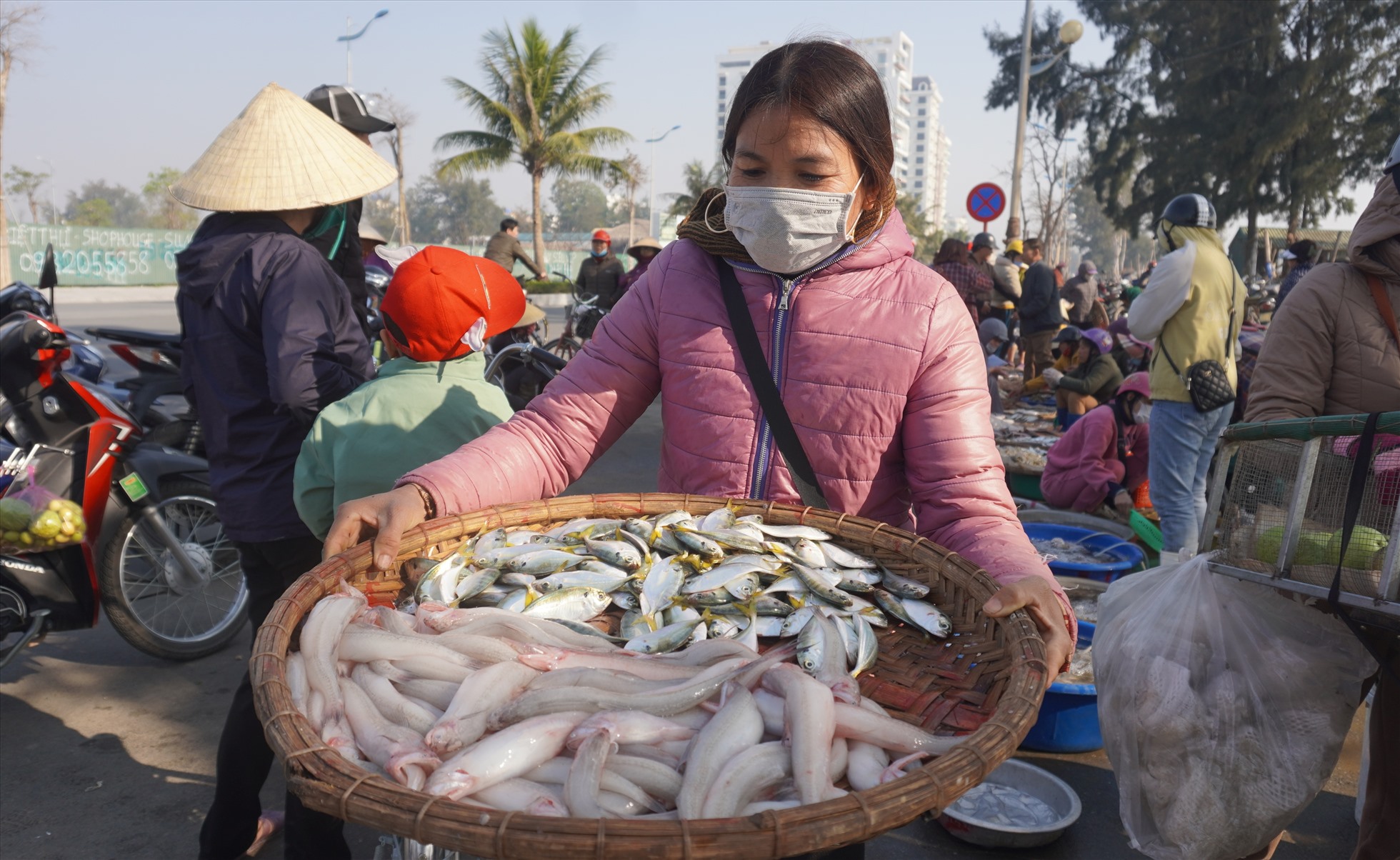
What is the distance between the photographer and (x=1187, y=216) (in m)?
5.33

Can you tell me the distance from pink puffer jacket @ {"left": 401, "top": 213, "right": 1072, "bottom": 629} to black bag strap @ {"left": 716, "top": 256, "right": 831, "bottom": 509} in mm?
19

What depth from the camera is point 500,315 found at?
303cm

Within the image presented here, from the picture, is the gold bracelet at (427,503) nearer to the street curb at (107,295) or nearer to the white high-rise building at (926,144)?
the street curb at (107,295)

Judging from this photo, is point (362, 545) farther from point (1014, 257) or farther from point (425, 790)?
point (1014, 257)

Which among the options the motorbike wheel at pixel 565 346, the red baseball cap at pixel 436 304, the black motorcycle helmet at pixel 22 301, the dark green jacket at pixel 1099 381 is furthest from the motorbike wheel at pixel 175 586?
the motorbike wheel at pixel 565 346

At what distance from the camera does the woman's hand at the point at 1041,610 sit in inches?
61.0

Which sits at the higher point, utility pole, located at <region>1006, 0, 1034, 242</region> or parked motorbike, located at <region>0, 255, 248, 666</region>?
utility pole, located at <region>1006, 0, 1034, 242</region>

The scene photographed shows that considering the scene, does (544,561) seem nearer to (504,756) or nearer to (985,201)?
(504,756)

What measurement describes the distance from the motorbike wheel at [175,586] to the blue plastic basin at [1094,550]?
165 inches

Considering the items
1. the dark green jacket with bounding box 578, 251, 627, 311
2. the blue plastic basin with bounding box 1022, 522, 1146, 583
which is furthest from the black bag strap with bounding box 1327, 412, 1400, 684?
the dark green jacket with bounding box 578, 251, 627, 311

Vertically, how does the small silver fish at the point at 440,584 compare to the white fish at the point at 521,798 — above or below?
above

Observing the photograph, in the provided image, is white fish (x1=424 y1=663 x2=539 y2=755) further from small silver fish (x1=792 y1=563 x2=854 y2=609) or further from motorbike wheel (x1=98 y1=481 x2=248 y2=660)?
motorbike wheel (x1=98 y1=481 x2=248 y2=660)

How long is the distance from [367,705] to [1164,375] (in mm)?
5061

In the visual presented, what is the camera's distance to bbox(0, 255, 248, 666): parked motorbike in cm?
405
